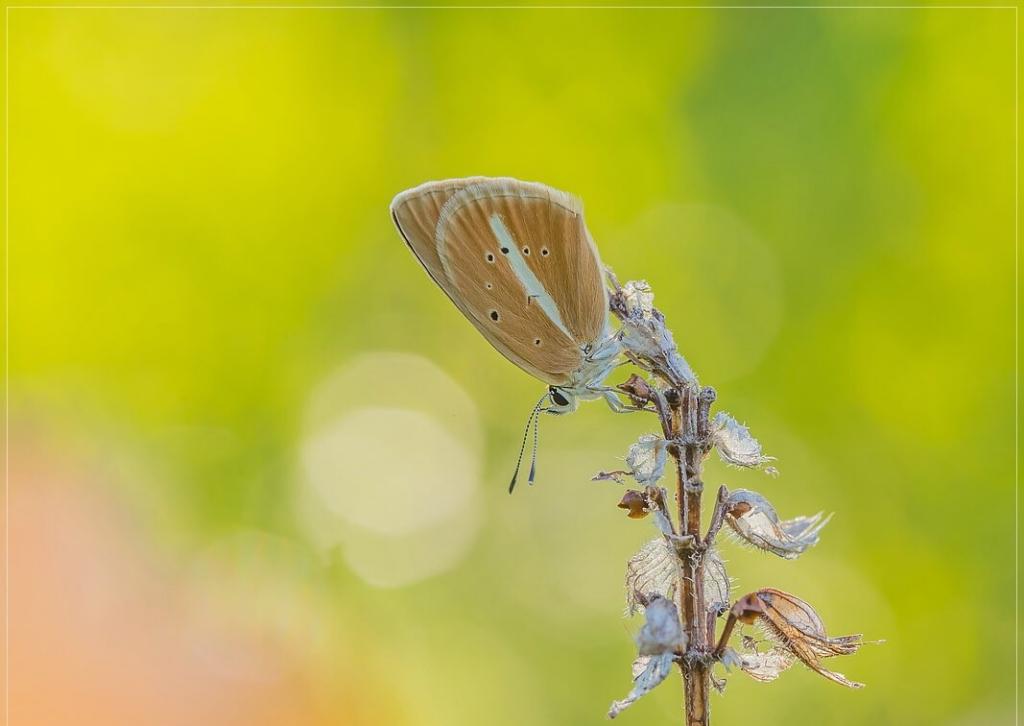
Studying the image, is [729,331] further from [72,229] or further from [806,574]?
[72,229]

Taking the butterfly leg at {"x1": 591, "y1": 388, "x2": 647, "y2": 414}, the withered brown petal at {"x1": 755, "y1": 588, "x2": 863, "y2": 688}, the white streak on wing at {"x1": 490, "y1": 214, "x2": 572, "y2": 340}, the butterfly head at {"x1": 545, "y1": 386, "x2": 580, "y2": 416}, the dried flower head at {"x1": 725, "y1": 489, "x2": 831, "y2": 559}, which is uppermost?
the white streak on wing at {"x1": 490, "y1": 214, "x2": 572, "y2": 340}

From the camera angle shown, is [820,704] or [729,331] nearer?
[820,704]

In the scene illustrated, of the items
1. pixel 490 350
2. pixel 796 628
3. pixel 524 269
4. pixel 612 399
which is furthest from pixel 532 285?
pixel 490 350

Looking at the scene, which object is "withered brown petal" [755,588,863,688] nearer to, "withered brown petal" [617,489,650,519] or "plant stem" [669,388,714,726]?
"plant stem" [669,388,714,726]

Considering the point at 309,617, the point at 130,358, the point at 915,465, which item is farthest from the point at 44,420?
the point at 915,465

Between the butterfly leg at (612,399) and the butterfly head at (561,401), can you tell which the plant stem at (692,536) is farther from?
the butterfly head at (561,401)

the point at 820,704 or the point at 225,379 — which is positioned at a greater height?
the point at 225,379

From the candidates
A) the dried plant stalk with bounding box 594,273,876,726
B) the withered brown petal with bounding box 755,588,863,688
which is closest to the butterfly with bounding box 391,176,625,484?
the dried plant stalk with bounding box 594,273,876,726

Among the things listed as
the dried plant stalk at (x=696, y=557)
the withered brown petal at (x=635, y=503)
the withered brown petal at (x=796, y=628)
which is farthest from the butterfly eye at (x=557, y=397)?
the withered brown petal at (x=796, y=628)
